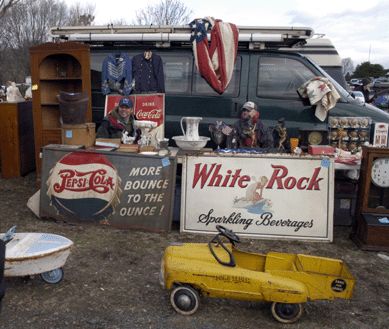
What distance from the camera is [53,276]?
3.20m

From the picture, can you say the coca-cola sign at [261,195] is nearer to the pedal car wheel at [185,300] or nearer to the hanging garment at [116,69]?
the pedal car wheel at [185,300]

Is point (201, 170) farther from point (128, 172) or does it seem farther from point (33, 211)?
point (33, 211)

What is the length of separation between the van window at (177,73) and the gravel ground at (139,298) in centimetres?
304

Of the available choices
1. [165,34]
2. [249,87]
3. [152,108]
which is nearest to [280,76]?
[249,87]

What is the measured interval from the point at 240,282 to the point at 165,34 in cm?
474

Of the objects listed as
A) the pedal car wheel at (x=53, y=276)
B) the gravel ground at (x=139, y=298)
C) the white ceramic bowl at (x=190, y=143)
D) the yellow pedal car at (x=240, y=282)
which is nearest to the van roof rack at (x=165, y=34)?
the white ceramic bowl at (x=190, y=143)

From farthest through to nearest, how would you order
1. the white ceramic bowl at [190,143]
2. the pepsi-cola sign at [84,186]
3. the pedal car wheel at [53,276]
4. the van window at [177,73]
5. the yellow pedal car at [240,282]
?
the van window at [177,73], the white ceramic bowl at [190,143], the pepsi-cola sign at [84,186], the pedal car wheel at [53,276], the yellow pedal car at [240,282]

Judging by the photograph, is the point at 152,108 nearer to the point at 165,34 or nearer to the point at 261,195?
the point at 165,34

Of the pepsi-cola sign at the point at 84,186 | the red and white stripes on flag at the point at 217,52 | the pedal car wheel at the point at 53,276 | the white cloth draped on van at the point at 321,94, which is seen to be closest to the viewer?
the pedal car wheel at the point at 53,276

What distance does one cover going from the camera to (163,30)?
638 cm

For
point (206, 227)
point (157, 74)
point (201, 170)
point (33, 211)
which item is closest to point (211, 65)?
point (157, 74)

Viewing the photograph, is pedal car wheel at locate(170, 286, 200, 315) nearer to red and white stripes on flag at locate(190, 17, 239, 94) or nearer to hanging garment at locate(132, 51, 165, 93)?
red and white stripes on flag at locate(190, 17, 239, 94)

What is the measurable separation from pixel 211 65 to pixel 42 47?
2.94m

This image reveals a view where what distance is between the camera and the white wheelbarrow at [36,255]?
2.96 m
